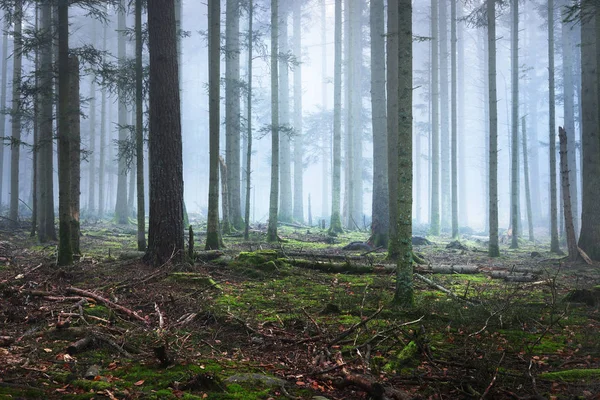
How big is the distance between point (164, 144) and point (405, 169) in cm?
553

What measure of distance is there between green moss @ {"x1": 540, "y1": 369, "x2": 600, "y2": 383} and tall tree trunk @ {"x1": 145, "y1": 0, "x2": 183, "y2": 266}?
7.28 meters

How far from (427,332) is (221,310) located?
288 cm

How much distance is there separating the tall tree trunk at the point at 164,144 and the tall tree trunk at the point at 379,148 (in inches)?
343

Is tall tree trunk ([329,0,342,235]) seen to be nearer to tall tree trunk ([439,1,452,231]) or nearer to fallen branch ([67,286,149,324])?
tall tree trunk ([439,1,452,231])

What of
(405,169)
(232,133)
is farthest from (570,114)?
(405,169)

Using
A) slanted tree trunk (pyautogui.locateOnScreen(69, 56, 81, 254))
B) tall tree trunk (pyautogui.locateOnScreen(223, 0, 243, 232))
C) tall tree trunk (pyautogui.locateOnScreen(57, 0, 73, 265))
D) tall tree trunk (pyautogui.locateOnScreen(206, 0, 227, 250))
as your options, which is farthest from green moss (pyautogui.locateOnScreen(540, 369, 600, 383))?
tall tree trunk (pyautogui.locateOnScreen(223, 0, 243, 232))

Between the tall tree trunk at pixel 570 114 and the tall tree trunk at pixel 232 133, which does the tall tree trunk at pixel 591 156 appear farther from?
the tall tree trunk at pixel 232 133

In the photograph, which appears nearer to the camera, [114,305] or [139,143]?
[114,305]

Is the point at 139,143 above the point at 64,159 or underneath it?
above

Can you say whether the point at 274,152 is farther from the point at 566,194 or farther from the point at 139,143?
the point at 566,194

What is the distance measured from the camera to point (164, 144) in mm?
9688

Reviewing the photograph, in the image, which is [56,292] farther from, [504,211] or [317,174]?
[317,174]

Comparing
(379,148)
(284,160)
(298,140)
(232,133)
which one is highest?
(298,140)

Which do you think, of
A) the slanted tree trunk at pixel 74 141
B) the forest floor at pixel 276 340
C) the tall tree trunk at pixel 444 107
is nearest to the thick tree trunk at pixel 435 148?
the tall tree trunk at pixel 444 107
